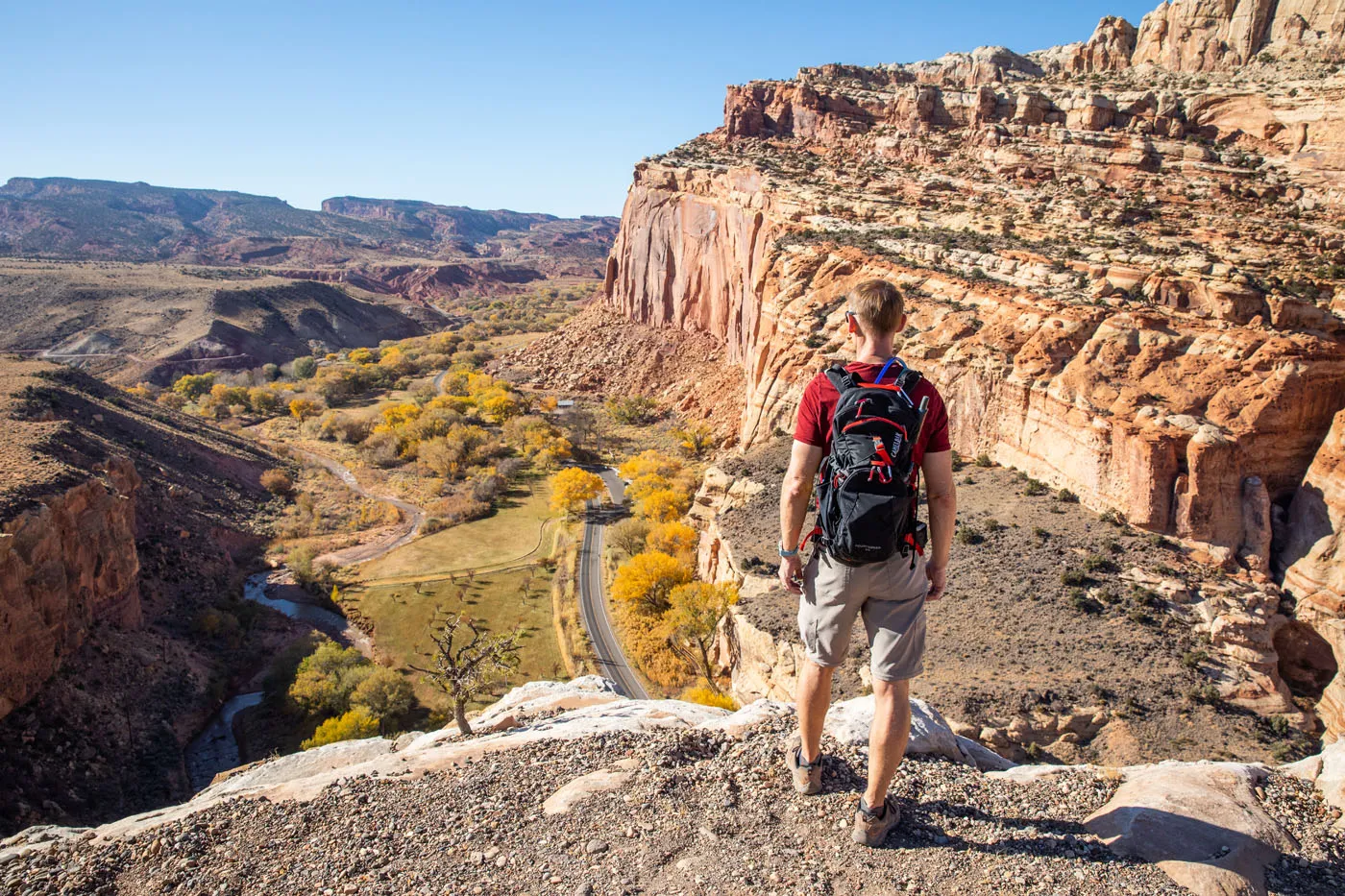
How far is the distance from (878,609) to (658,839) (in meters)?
3.02

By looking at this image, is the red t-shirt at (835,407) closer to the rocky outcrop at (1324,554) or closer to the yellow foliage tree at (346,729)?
the rocky outcrop at (1324,554)

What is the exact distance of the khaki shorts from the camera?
5863 mm

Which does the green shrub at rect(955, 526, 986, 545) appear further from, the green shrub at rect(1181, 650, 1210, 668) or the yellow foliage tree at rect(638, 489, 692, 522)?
the yellow foliage tree at rect(638, 489, 692, 522)

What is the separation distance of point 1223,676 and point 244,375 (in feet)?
276

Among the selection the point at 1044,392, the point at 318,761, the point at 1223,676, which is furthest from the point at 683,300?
the point at 318,761

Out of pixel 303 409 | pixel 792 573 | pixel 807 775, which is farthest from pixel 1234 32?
pixel 303 409

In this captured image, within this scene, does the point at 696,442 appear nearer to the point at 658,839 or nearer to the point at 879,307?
the point at 658,839

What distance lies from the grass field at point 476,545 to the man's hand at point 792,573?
3255 cm

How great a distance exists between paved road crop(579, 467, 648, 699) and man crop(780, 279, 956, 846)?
1616cm

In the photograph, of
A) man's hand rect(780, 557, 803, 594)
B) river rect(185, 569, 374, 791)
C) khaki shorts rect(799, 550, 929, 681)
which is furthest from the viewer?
river rect(185, 569, 374, 791)

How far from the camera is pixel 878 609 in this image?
6023 millimetres

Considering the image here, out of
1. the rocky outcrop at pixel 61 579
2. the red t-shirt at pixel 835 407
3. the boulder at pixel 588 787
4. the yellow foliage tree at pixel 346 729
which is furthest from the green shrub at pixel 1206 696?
the rocky outcrop at pixel 61 579

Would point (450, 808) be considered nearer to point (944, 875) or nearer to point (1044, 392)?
point (944, 875)

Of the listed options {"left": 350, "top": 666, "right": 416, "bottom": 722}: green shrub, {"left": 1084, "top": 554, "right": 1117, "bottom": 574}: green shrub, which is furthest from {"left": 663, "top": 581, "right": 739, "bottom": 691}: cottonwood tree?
{"left": 1084, "top": 554, "right": 1117, "bottom": 574}: green shrub
